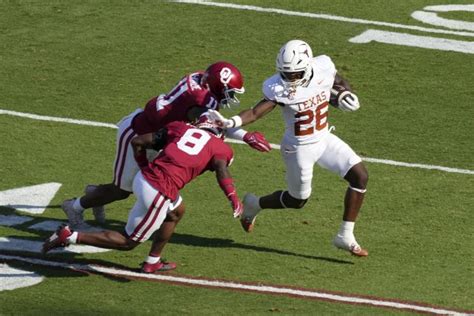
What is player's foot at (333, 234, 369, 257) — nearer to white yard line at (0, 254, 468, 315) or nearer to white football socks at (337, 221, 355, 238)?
white football socks at (337, 221, 355, 238)

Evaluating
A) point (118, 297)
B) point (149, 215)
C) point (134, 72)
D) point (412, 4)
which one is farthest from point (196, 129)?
point (412, 4)

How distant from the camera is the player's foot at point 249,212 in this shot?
11.7 metres

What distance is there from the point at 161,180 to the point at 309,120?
1.48 metres

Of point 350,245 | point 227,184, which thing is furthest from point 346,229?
point 227,184

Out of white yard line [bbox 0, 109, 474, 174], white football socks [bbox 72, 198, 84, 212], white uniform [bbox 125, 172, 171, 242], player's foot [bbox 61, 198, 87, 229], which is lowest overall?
white yard line [bbox 0, 109, 474, 174]

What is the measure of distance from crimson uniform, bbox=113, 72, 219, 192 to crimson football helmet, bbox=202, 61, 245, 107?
0.18 ft

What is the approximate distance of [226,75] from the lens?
11.1m

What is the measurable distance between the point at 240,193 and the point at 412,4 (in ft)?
20.9

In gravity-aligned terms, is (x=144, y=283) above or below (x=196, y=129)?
below

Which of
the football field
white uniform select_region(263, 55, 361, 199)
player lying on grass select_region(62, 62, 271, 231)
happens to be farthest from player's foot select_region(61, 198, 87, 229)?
white uniform select_region(263, 55, 361, 199)

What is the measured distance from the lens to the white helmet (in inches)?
434

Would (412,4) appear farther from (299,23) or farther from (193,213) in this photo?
(193,213)

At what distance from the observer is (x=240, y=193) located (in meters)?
12.7

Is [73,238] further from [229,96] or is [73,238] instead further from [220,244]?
[229,96]
